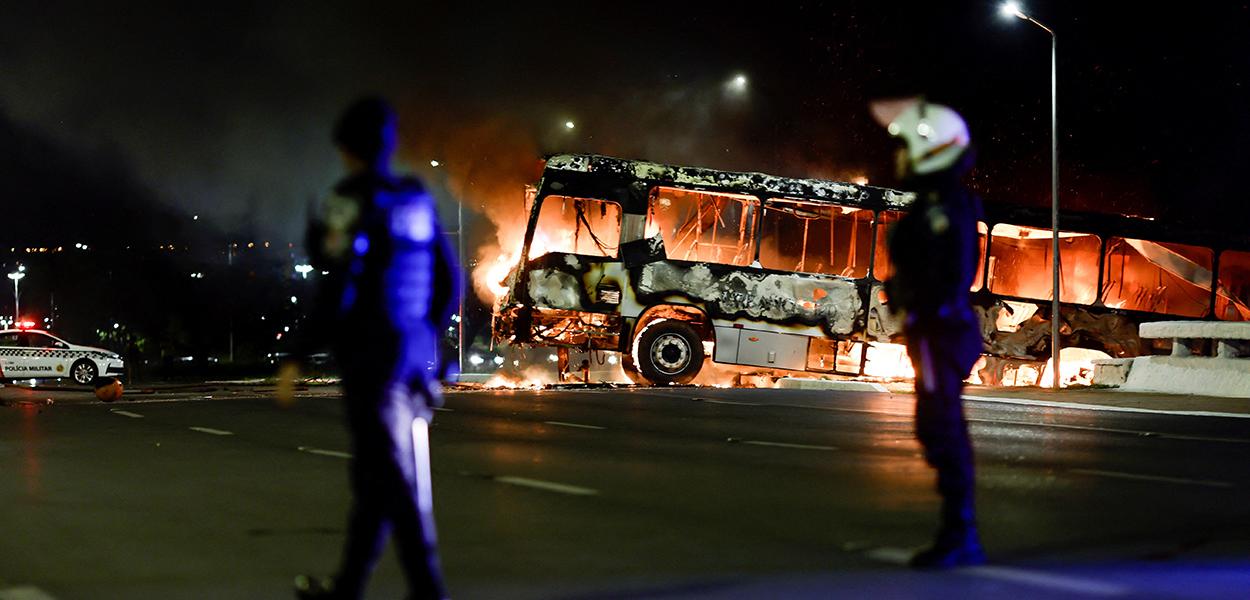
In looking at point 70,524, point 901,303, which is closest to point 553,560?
point 901,303

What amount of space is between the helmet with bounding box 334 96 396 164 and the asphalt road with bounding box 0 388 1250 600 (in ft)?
5.77

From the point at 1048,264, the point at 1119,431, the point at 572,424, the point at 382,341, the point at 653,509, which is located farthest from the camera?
the point at 1048,264

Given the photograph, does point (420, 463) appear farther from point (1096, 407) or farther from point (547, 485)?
point (1096, 407)

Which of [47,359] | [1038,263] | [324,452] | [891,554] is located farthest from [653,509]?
[47,359]

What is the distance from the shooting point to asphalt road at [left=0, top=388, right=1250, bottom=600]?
5.43m

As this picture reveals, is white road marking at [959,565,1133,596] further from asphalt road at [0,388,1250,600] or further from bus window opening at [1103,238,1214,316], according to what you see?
bus window opening at [1103,238,1214,316]

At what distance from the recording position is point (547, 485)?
28.2 ft

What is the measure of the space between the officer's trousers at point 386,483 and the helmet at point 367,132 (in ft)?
2.34

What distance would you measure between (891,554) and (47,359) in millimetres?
31549

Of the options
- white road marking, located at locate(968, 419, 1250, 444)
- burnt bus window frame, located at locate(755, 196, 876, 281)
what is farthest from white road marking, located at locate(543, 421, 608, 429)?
burnt bus window frame, located at locate(755, 196, 876, 281)

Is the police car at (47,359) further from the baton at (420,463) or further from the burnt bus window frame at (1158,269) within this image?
the baton at (420,463)

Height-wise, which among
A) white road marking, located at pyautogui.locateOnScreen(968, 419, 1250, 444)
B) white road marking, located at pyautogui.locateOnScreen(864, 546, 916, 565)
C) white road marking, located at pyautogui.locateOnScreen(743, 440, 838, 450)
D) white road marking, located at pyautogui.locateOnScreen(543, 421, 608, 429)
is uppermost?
white road marking, located at pyautogui.locateOnScreen(968, 419, 1250, 444)

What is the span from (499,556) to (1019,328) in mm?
21174

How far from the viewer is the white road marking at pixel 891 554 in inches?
223
